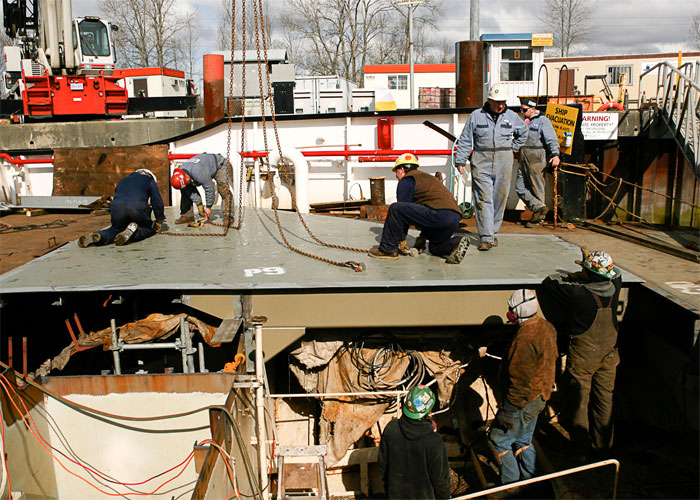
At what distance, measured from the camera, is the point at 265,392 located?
562 centimetres

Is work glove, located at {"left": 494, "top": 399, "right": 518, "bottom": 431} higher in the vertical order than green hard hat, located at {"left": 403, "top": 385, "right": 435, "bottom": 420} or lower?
lower

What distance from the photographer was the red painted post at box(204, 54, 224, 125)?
12.4 meters

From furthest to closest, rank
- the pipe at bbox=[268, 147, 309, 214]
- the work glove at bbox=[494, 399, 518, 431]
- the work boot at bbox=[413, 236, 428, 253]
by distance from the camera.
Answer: the pipe at bbox=[268, 147, 309, 214] < the work boot at bbox=[413, 236, 428, 253] < the work glove at bbox=[494, 399, 518, 431]

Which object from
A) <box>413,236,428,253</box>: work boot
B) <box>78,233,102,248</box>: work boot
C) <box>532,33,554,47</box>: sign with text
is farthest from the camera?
<box>532,33,554,47</box>: sign with text

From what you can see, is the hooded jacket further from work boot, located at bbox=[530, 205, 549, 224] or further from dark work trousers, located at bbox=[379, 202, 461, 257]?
work boot, located at bbox=[530, 205, 549, 224]

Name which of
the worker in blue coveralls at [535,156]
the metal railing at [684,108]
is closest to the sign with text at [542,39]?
the metal railing at [684,108]

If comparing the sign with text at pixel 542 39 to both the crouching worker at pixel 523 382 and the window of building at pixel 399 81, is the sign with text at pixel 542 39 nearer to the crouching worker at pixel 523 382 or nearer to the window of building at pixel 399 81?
the window of building at pixel 399 81

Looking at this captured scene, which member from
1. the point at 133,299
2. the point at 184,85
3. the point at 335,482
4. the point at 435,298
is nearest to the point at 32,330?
the point at 133,299

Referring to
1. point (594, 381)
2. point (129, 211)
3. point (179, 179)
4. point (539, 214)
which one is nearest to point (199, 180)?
point (179, 179)

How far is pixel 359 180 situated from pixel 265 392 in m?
6.55

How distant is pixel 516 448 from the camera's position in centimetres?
537

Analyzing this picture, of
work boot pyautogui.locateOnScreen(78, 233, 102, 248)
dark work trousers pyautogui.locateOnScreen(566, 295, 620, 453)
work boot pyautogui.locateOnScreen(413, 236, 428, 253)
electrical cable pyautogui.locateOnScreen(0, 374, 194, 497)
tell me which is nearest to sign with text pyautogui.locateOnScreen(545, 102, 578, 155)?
work boot pyautogui.locateOnScreen(413, 236, 428, 253)

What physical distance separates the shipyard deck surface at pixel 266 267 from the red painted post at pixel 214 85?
520cm

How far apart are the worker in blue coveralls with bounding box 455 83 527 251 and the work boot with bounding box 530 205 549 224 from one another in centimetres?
229
